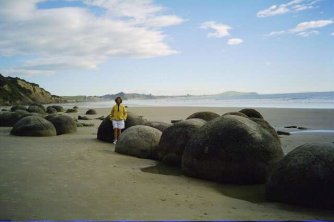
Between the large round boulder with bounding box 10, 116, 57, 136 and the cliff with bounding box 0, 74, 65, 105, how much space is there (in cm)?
5108

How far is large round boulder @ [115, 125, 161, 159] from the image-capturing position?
912 cm

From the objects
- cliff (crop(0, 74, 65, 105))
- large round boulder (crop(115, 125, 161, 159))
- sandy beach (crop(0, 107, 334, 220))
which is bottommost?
sandy beach (crop(0, 107, 334, 220))

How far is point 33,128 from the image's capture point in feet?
40.9

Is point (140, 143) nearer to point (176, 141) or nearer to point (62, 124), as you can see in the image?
point (176, 141)

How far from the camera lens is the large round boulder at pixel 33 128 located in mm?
12430

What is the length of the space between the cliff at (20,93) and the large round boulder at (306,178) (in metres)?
60.6

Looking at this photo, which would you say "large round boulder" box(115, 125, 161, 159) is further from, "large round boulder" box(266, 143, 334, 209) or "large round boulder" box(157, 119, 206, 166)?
"large round boulder" box(266, 143, 334, 209)

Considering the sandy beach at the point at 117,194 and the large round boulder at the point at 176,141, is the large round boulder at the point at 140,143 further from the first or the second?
the sandy beach at the point at 117,194

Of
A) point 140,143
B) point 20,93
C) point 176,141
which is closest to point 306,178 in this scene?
point 176,141

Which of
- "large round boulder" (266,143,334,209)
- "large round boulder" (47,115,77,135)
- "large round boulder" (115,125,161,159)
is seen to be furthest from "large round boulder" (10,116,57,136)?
"large round boulder" (266,143,334,209)

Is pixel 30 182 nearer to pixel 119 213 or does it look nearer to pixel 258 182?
pixel 119 213

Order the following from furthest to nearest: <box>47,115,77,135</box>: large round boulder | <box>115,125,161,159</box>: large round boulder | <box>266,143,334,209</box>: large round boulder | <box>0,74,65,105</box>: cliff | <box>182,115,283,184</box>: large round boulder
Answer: <box>0,74,65,105</box>: cliff
<box>47,115,77,135</box>: large round boulder
<box>115,125,161,159</box>: large round boulder
<box>182,115,283,184</box>: large round boulder
<box>266,143,334,209</box>: large round boulder

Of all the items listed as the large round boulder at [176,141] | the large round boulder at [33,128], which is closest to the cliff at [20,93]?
the large round boulder at [33,128]

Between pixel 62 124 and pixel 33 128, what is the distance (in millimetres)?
1569
